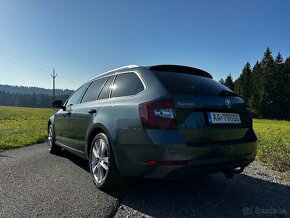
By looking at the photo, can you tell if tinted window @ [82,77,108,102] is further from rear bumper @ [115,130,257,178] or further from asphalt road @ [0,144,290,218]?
rear bumper @ [115,130,257,178]

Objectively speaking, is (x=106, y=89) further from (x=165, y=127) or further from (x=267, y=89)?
(x=267, y=89)

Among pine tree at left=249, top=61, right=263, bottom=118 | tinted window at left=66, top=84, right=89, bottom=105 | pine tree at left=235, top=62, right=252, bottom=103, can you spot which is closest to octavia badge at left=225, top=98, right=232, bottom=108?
tinted window at left=66, top=84, right=89, bottom=105

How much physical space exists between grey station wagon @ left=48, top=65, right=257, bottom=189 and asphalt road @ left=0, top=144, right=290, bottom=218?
365 millimetres

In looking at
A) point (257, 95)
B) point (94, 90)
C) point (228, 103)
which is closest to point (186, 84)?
point (228, 103)

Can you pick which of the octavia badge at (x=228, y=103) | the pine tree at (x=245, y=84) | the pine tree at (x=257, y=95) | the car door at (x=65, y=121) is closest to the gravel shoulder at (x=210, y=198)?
the octavia badge at (x=228, y=103)

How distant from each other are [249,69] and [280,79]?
14.7 metres

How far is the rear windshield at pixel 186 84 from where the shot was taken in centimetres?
355

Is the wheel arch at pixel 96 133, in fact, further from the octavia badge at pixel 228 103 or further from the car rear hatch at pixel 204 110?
the octavia badge at pixel 228 103

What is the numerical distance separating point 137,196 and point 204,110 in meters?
1.50

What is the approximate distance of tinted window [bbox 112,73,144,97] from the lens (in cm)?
385

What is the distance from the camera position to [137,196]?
153 inches

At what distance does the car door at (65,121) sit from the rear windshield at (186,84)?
254cm

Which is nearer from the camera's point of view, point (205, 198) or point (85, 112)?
point (205, 198)

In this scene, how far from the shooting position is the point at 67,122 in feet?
19.4
